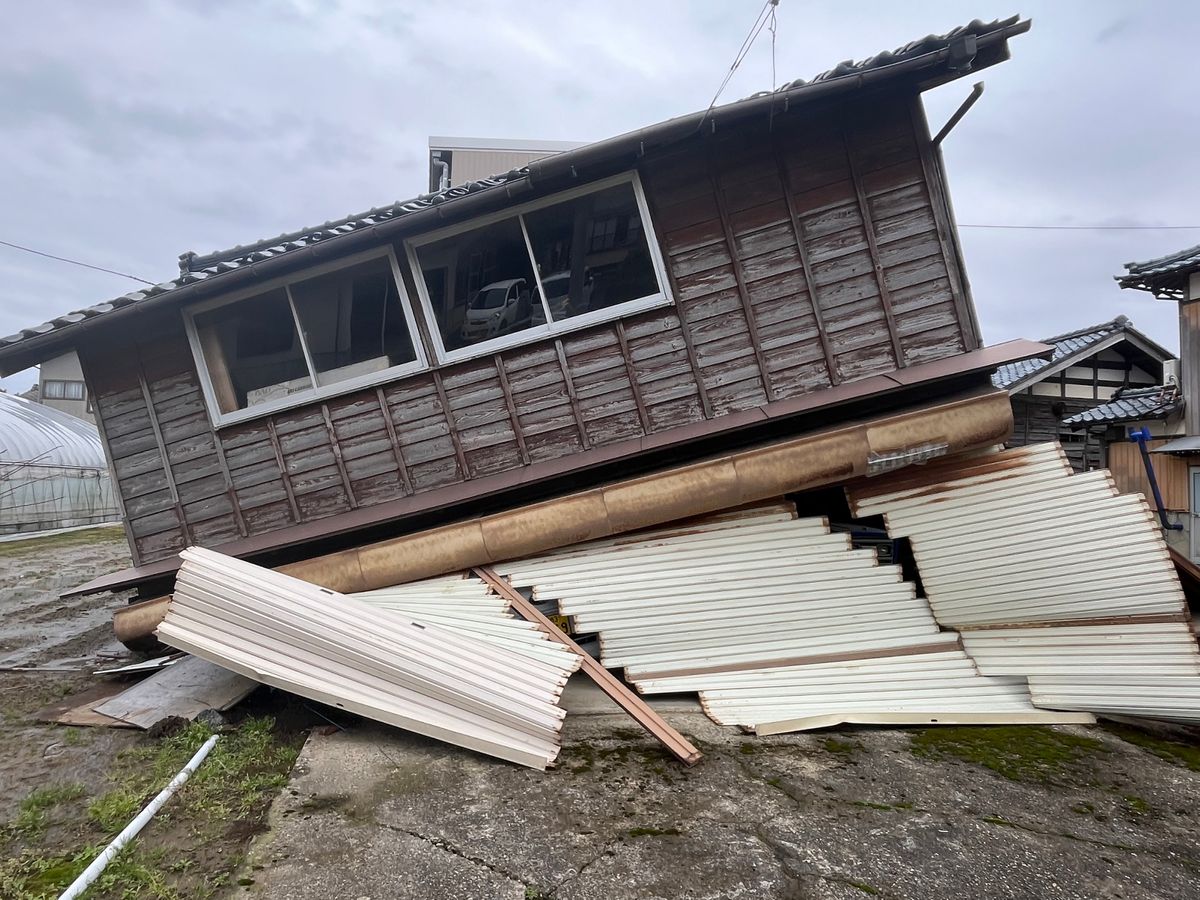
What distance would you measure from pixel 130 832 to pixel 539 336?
4.84 meters

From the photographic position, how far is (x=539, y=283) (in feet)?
21.4

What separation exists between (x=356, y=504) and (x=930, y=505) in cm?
573

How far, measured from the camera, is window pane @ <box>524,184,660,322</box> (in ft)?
21.2

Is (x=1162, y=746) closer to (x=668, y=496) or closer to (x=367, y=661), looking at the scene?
(x=668, y=496)

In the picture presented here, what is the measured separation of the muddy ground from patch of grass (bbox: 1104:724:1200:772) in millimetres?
6470

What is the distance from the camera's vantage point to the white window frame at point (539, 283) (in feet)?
20.9

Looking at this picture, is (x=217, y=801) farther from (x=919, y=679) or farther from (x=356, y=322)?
(x=919, y=679)

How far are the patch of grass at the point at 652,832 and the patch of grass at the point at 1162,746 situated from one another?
13.4 ft

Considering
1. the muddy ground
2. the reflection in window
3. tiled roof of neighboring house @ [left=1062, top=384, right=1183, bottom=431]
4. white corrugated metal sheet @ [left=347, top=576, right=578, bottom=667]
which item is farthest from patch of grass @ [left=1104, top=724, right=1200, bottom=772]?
tiled roof of neighboring house @ [left=1062, top=384, right=1183, bottom=431]

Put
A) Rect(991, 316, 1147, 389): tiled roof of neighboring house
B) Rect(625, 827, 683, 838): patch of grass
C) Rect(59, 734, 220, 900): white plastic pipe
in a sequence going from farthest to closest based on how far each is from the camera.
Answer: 1. Rect(991, 316, 1147, 389): tiled roof of neighboring house
2. Rect(625, 827, 683, 838): patch of grass
3. Rect(59, 734, 220, 900): white plastic pipe

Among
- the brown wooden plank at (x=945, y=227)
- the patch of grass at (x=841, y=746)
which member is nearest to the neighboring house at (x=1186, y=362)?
the brown wooden plank at (x=945, y=227)

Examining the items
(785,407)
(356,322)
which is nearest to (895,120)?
(785,407)

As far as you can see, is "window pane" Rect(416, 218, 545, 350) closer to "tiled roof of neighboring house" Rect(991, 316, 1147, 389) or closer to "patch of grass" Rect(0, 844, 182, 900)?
"patch of grass" Rect(0, 844, 182, 900)

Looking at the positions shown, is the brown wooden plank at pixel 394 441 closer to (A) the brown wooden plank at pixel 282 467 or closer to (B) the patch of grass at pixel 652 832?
(A) the brown wooden plank at pixel 282 467
